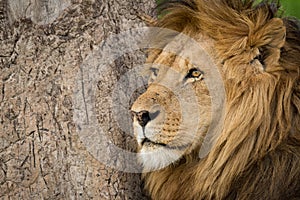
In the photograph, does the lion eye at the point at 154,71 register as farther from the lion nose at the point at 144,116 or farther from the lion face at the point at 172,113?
the lion nose at the point at 144,116

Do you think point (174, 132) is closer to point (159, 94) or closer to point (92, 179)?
point (159, 94)

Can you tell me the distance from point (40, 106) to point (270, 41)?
3.67 feet

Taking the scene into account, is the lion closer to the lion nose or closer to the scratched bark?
the lion nose

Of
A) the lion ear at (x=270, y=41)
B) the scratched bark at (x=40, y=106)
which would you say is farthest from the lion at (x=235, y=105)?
the scratched bark at (x=40, y=106)

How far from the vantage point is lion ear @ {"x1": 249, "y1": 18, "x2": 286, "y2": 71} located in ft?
12.7

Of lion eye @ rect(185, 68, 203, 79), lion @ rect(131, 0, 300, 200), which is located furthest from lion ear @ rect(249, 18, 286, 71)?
lion eye @ rect(185, 68, 203, 79)

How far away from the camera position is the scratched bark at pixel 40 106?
4.11m

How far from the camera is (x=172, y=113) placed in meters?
3.88

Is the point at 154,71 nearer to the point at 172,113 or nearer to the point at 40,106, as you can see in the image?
the point at 172,113

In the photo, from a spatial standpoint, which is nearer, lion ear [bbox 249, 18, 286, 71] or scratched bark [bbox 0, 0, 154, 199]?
lion ear [bbox 249, 18, 286, 71]

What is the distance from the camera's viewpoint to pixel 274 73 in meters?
3.95

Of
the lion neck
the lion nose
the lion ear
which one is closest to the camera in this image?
the lion nose

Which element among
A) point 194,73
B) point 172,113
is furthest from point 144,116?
point 194,73

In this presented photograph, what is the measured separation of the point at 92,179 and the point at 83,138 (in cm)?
20
